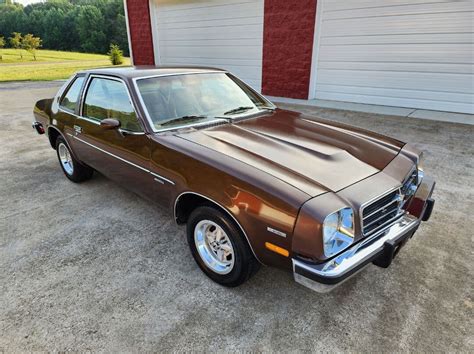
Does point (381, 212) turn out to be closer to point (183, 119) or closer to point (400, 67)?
point (183, 119)

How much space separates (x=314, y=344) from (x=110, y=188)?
319 centimetres

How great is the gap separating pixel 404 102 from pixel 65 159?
23.8ft

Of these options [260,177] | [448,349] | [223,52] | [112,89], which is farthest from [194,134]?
[223,52]

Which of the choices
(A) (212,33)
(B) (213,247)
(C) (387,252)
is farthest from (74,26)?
(C) (387,252)

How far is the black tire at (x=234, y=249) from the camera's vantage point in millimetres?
2248

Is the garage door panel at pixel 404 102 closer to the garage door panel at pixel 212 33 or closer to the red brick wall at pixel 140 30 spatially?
the garage door panel at pixel 212 33

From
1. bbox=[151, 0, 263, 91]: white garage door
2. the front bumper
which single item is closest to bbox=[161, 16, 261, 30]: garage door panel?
bbox=[151, 0, 263, 91]: white garage door

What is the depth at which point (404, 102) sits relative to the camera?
780cm

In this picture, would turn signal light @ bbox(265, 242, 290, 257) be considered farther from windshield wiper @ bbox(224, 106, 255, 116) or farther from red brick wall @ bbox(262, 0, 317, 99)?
red brick wall @ bbox(262, 0, 317, 99)

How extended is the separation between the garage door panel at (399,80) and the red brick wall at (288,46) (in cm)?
61

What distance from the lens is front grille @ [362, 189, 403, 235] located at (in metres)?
2.08

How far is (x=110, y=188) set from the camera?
4.28 m

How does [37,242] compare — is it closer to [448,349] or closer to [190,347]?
[190,347]

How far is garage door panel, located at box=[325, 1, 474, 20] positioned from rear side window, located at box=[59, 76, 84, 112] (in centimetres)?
659
